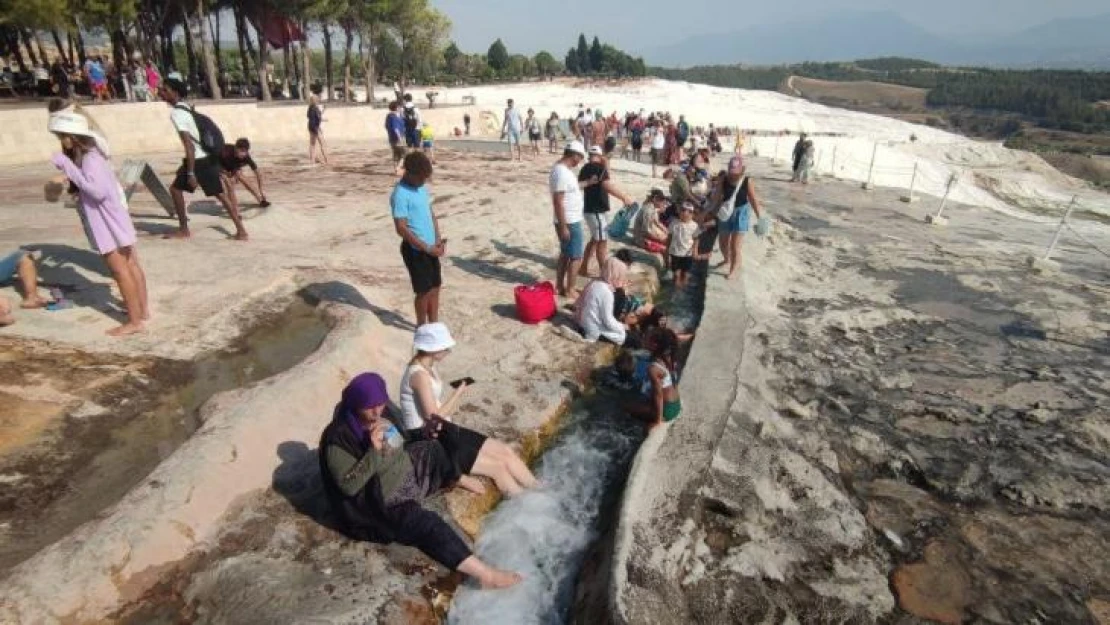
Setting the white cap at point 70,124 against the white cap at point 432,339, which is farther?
the white cap at point 70,124

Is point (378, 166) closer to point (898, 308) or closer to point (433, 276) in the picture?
point (433, 276)

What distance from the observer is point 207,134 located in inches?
285

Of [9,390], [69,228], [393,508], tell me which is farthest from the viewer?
[69,228]

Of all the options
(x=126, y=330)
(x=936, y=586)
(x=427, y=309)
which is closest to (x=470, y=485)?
(x=427, y=309)

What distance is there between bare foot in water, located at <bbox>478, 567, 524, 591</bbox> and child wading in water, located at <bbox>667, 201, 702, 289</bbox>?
5.05 meters

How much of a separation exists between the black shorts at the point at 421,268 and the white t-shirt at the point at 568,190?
5.34 ft

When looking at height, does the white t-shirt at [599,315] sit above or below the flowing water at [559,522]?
above

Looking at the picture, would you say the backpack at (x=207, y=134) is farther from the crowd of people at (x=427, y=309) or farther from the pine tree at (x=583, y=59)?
the pine tree at (x=583, y=59)

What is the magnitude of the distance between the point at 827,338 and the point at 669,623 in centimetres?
432

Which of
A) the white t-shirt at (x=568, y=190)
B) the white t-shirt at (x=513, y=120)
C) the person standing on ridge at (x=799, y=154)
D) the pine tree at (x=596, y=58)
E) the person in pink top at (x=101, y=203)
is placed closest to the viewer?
the person in pink top at (x=101, y=203)

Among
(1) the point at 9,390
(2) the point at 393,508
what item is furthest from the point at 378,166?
(2) the point at 393,508

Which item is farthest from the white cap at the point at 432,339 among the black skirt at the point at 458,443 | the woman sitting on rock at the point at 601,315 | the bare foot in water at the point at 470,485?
the woman sitting on rock at the point at 601,315

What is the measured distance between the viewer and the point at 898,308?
7.20m

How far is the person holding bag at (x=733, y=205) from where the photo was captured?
7.39 meters
